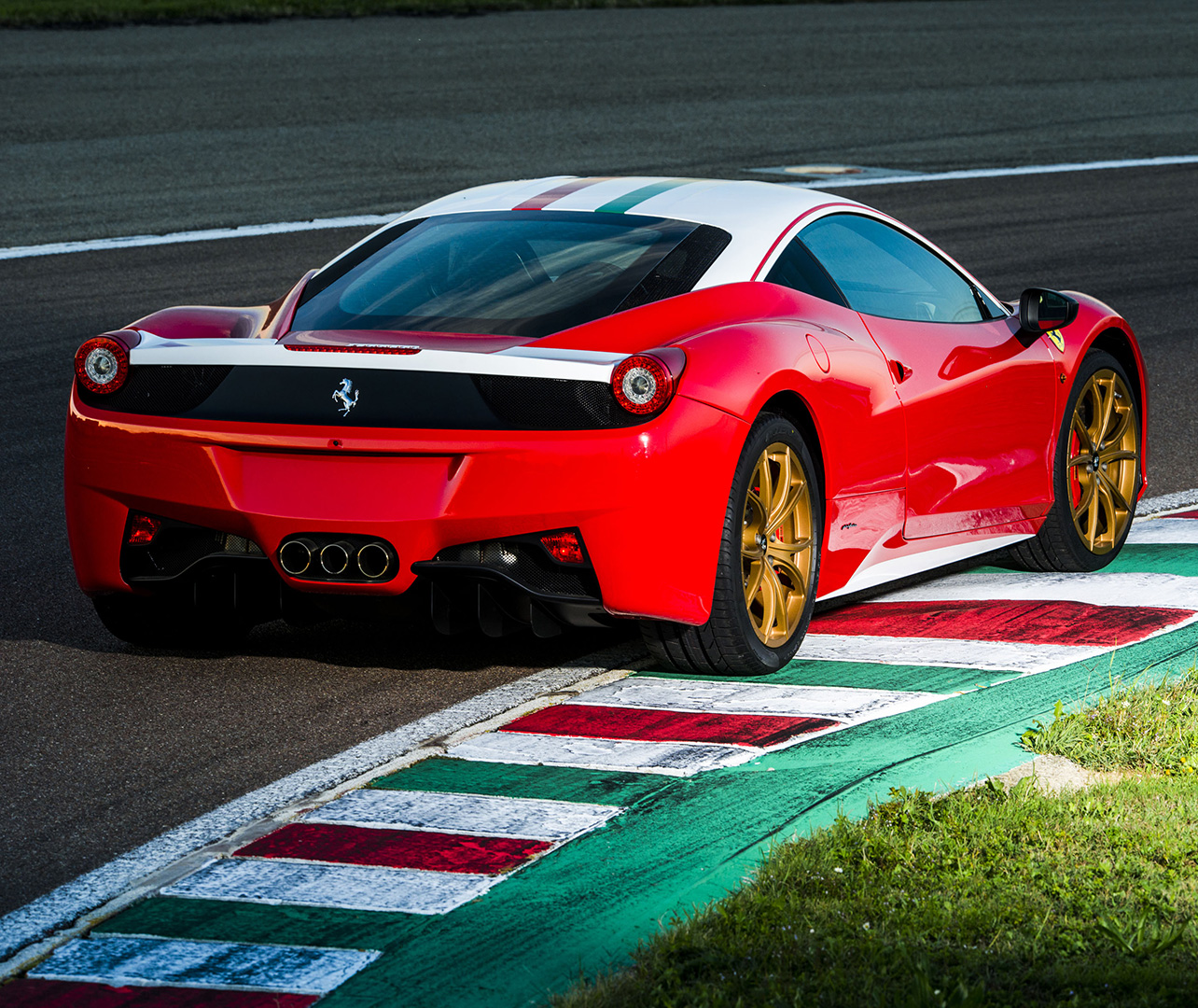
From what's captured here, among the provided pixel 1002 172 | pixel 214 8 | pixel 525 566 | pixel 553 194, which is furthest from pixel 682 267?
pixel 214 8

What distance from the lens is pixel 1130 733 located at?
5137 mm

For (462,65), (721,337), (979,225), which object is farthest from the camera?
(462,65)

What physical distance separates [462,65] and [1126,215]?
47.4 ft

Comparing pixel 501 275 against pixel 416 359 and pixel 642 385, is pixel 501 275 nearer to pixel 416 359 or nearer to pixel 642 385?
pixel 416 359

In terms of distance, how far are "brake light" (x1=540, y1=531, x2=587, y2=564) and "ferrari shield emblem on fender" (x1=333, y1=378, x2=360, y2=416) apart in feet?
2.05

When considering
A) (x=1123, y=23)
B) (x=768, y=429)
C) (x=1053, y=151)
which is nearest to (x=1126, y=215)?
(x=1053, y=151)

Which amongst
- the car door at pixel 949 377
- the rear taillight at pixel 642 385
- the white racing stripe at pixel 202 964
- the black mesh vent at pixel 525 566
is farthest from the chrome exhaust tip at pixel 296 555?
the car door at pixel 949 377

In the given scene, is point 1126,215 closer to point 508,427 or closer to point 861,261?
point 861,261

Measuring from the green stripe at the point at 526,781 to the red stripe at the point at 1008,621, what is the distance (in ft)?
5.66

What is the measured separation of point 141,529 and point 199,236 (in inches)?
430

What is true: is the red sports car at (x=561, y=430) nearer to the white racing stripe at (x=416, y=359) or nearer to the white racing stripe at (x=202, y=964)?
the white racing stripe at (x=416, y=359)

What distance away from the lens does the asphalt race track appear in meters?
5.56

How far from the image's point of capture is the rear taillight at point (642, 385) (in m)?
5.27

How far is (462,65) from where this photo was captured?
3028 cm
